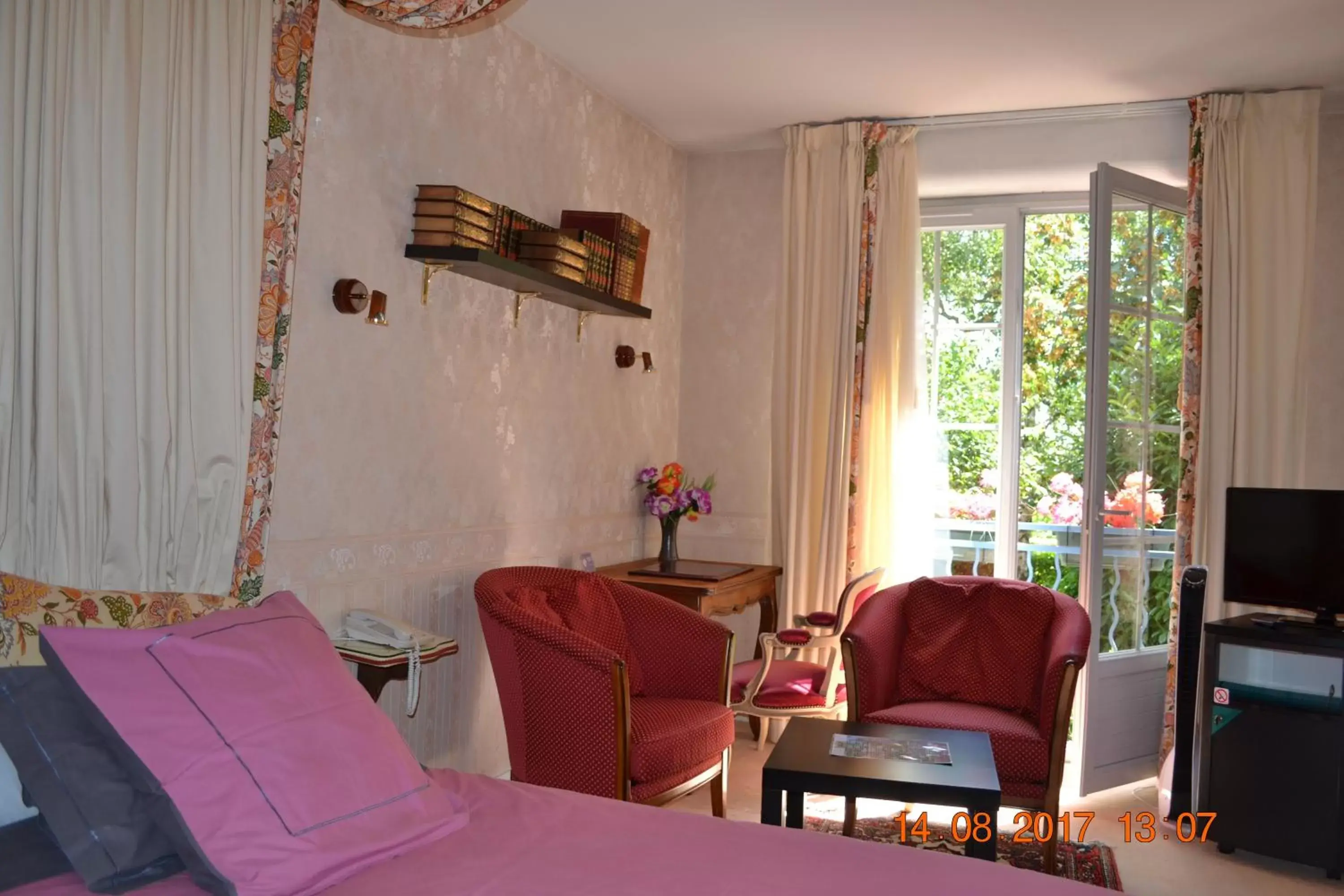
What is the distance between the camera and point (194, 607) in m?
2.15

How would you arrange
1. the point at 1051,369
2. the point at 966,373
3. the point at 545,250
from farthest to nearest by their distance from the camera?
the point at 1051,369
the point at 966,373
the point at 545,250

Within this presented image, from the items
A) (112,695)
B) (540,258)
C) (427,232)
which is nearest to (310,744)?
(112,695)

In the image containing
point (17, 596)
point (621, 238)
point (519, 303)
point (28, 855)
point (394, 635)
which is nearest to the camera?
point (28, 855)

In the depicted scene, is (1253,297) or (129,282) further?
(1253,297)

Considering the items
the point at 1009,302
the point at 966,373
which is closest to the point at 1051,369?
the point at 966,373

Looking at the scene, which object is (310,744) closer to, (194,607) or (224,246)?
(194,607)

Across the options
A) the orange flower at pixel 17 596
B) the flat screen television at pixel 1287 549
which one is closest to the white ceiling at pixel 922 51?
the flat screen television at pixel 1287 549

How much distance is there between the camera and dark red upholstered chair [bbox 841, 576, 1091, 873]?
11.3ft

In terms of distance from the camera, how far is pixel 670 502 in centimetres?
499

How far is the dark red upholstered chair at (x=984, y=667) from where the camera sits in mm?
3451

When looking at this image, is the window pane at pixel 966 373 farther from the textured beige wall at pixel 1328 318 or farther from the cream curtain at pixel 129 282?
the cream curtain at pixel 129 282

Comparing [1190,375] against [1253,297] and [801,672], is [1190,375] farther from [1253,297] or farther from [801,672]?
[801,672]

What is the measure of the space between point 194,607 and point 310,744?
0.55 metres

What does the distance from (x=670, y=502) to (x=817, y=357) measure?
39.7 inches
